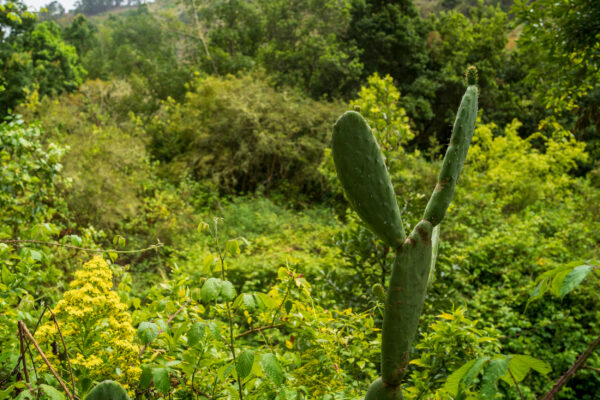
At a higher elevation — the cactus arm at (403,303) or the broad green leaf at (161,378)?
the cactus arm at (403,303)

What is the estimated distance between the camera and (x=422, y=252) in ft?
3.33

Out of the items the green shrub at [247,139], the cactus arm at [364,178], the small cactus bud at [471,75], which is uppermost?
the small cactus bud at [471,75]

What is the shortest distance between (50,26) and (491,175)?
25.4 meters

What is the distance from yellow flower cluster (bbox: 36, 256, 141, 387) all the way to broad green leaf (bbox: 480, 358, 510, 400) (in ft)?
3.59

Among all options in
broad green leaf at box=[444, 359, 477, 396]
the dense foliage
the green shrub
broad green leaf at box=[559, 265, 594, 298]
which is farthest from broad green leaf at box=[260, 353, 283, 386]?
the green shrub

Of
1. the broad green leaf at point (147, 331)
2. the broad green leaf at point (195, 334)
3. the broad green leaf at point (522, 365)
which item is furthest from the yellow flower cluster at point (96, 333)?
the broad green leaf at point (522, 365)

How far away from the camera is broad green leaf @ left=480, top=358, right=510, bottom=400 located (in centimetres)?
80

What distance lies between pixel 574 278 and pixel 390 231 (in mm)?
416

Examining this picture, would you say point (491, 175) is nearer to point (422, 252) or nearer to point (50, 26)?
point (422, 252)

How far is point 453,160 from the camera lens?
42.6 inches

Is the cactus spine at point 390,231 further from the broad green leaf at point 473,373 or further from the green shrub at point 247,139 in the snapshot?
the green shrub at point 247,139

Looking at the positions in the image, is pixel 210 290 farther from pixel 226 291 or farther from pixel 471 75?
pixel 471 75

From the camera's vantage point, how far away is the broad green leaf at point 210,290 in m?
1.10

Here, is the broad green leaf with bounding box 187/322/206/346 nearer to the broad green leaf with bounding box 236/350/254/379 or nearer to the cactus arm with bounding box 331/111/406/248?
the broad green leaf with bounding box 236/350/254/379
